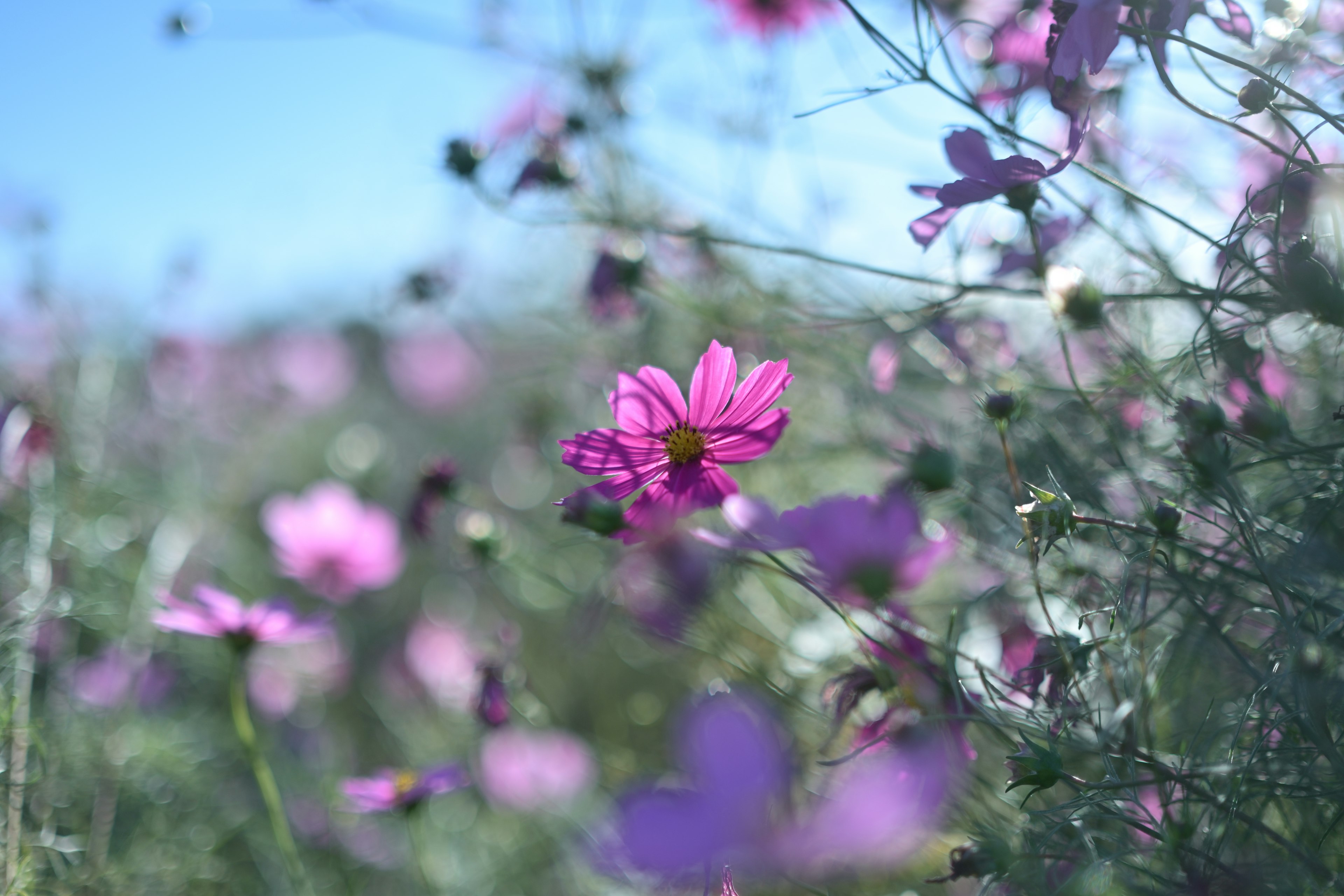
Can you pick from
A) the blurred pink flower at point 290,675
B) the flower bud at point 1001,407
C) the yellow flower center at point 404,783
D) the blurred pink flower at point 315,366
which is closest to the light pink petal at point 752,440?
the flower bud at point 1001,407

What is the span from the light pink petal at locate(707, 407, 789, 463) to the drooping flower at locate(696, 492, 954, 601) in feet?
0.15

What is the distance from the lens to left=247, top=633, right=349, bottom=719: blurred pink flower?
3.80 feet

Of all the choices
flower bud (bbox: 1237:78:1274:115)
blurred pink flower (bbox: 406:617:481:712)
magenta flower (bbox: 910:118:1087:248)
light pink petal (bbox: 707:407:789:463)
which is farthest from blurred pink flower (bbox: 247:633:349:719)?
flower bud (bbox: 1237:78:1274:115)

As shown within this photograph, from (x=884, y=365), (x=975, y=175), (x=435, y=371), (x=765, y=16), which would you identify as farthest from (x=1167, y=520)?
(x=435, y=371)

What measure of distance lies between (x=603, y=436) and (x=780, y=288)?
0.50 m

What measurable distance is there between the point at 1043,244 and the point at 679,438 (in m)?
0.27

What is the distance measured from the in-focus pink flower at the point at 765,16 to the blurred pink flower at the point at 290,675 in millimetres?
967

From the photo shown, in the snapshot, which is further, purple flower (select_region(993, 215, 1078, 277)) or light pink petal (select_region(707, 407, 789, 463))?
purple flower (select_region(993, 215, 1078, 277))

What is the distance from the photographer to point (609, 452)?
0.42 m

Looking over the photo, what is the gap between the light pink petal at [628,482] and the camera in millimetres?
422

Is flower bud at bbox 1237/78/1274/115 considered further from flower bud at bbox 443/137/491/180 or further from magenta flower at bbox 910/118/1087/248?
flower bud at bbox 443/137/491/180

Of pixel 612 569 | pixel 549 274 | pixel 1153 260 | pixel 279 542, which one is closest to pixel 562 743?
pixel 279 542

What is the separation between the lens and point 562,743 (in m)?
1.06

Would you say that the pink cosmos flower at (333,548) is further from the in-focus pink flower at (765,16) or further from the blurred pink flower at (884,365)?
the in-focus pink flower at (765,16)
